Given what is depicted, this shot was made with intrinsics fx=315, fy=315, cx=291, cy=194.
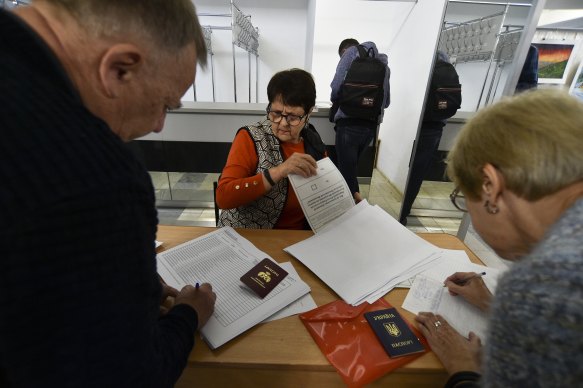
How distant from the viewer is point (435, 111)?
2.32 meters

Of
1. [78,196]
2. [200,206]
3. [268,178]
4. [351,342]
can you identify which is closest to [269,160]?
[268,178]

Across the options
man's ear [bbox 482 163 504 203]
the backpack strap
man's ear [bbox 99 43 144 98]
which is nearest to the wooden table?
man's ear [bbox 482 163 504 203]

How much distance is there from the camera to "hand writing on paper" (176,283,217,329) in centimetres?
72

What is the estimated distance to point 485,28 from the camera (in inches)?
87.7

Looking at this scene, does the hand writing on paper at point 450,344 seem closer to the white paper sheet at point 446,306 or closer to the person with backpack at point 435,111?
the white paper sheet at point 446,306

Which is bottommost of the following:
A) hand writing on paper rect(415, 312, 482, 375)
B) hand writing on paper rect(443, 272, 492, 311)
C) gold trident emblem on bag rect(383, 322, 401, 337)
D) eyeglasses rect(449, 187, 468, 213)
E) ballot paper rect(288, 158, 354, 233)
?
gold trident emblem on bag rect(383, 322, 401, 337)

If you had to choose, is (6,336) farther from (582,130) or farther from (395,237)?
(395,237)

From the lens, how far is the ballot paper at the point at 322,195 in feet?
3.82

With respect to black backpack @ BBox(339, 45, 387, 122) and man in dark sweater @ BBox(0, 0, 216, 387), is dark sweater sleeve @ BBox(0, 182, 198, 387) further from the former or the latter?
black backpack @ BBox(339, 45, 387, 122)

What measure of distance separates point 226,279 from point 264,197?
0.54 meters

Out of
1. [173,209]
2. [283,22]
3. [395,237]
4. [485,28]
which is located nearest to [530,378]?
[395,237]

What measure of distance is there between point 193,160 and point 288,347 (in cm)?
237

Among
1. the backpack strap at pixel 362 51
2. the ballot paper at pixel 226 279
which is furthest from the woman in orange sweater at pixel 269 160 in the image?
the backpack strap at pixel 362 51

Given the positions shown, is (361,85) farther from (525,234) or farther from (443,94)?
(525,234)
